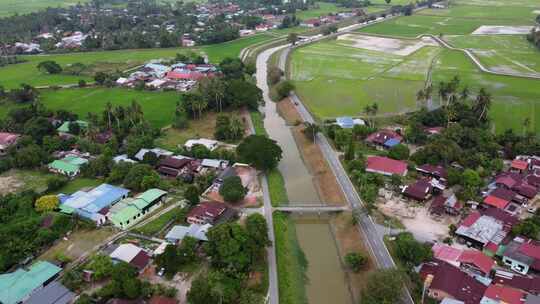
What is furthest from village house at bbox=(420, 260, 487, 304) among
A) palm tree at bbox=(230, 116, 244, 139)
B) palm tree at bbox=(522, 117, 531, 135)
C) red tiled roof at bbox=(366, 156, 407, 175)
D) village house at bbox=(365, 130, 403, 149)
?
palm tree at bbox=(522, 117, 531, 135)

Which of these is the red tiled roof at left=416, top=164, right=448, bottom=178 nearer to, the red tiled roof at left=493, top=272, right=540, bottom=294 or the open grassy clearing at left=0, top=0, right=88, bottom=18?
the red tiled roof at left=493, top=272, right=540, bottom=294

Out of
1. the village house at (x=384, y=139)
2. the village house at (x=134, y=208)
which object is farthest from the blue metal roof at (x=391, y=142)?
the village house at (x=134, y=208)

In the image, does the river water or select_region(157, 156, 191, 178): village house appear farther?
select_region(157, 156, 191, 178): village house

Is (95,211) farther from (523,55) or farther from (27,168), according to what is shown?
(523,55)

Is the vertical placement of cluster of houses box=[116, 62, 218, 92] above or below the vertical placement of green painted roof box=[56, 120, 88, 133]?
above

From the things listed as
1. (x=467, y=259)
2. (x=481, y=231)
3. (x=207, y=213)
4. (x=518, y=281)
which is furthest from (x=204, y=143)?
(x=518, y=281)

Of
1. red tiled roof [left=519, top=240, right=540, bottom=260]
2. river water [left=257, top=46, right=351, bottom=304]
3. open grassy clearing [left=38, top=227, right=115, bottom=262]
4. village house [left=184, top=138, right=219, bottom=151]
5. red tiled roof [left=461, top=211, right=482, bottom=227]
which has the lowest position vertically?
river water [left=257, top=46, right=351, bottom=304]

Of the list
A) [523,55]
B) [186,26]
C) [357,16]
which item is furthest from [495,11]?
[186,26]
